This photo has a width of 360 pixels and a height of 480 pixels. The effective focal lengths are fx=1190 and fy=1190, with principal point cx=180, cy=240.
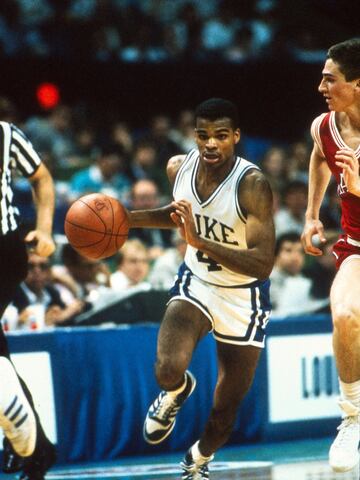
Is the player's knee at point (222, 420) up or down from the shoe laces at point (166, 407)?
down

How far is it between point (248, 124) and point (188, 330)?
37.4ft

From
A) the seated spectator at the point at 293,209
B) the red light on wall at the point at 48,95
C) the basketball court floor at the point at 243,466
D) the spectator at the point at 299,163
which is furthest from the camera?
the red light on wall at the point at 48,95

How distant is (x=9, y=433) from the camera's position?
6.27m

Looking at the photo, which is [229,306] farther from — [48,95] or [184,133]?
[48,95]

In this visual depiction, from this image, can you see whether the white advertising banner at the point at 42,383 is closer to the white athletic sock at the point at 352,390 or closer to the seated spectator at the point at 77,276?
the seated spectator at the point at 77,276

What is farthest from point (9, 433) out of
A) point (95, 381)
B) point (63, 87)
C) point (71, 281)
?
point (63, 87)

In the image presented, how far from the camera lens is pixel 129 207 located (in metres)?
11.9

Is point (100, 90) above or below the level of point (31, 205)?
above

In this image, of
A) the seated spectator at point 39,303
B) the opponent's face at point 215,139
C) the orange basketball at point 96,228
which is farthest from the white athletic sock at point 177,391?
the seated spectator at point 39,303

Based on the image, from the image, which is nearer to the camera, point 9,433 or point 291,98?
point 9,433

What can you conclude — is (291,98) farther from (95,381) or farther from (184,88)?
(95,381)

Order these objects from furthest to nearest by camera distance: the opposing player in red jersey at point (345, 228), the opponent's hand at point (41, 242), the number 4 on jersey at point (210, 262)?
the number 4 on jersey at point (210, 262)
the opponent's hand at point (41, 242)
the opposing player in red jersey at point (345, 228)

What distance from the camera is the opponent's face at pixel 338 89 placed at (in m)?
6.39

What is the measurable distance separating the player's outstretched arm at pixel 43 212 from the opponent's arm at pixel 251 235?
79 centimetres
